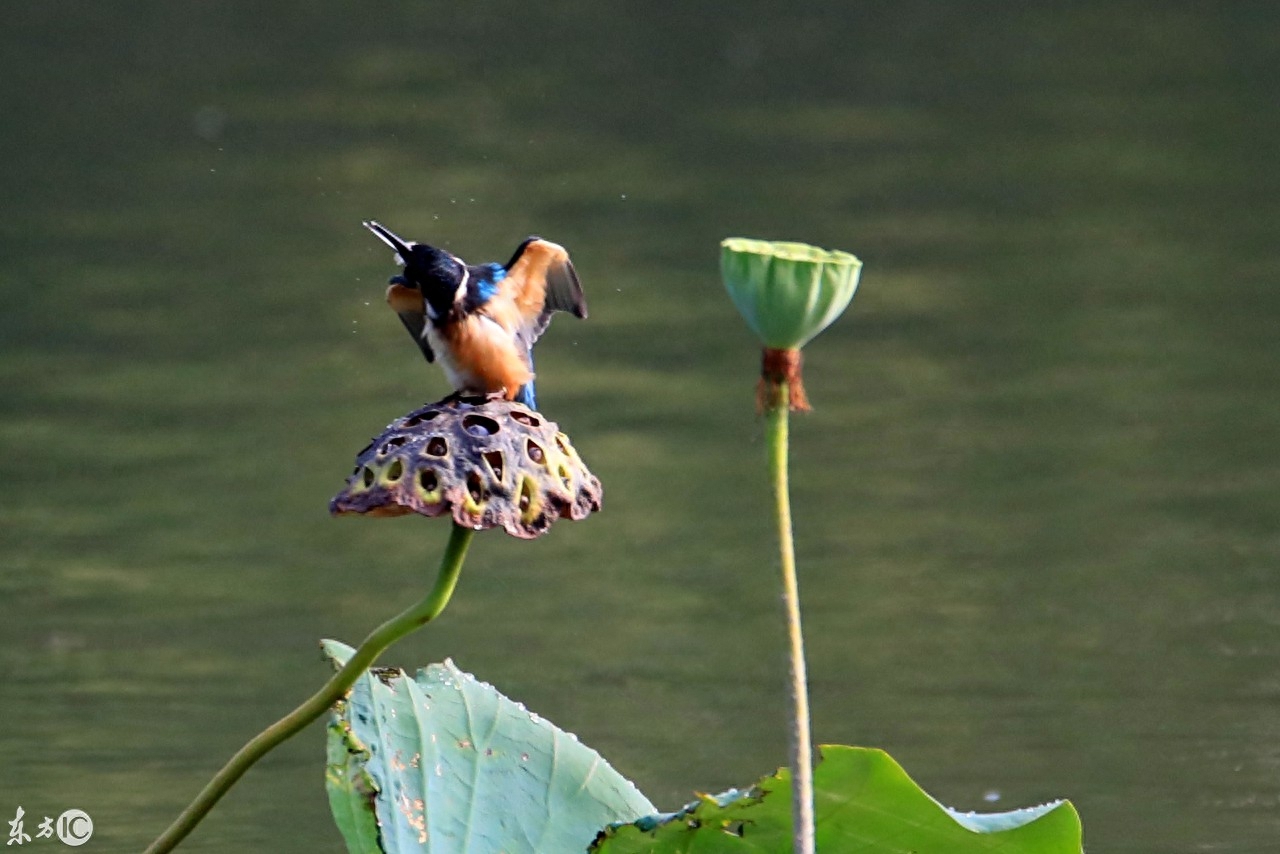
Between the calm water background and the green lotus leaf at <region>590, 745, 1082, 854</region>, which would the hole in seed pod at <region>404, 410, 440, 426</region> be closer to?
the green lotus leaf at <region>590, 745, 1082, 854</region>

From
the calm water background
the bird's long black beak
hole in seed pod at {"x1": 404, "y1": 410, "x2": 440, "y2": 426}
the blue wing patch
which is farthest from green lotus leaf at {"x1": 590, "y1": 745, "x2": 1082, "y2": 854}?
the calm water background

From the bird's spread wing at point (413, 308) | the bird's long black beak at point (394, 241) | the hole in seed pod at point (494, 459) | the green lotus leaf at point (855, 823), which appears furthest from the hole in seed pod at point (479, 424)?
the bird's spread wing at point (413, 308)

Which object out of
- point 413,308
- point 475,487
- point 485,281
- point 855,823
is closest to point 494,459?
point 475,487

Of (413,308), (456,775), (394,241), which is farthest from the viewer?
(413,308)

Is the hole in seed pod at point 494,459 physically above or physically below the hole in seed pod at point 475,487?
above

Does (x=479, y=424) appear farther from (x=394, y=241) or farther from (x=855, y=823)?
(x=394, y=241)

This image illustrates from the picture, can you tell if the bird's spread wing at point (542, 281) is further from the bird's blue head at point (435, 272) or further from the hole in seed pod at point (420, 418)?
the hole in seed pod at point (420, 418)
